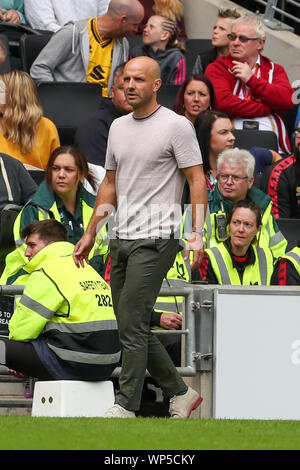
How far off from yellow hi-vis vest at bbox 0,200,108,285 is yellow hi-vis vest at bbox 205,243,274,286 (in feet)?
2.72

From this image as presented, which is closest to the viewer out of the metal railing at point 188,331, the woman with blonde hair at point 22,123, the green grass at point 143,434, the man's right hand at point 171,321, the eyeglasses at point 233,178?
the green grass at point 143,434

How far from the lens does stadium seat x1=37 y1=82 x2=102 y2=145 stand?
39.0ft

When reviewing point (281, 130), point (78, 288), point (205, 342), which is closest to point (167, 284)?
point (205, 342)

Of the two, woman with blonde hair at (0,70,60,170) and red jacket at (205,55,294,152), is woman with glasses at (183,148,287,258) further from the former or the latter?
red jacket at (205,55,294,152)

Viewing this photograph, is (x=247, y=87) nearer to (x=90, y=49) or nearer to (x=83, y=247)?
(x=90, y=49)

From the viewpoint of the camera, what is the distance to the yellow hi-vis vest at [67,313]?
7664 mm

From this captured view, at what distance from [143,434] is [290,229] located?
455 cm

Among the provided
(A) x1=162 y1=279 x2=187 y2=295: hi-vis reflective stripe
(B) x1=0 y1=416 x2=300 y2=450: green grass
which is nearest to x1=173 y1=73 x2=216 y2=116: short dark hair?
(A) x1=162 y1=279 x2=187 y2=295: hi-vis reflective stripe

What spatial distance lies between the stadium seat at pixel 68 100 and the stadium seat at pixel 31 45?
3.21 ft

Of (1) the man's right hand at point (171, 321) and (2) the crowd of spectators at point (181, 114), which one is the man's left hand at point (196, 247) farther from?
(1) the man's right hand at point (171, 321)

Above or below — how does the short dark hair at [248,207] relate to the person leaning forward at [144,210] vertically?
above

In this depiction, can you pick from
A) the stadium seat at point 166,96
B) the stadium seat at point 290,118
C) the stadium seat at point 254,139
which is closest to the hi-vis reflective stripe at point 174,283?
the stadium seat at point 254,139

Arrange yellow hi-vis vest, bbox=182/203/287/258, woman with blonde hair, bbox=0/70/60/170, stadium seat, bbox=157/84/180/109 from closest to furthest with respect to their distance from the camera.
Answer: yellow hi-vis vest, bbox=182/203/287/258
woman with blonde hair, bbox=0/70/60/170
stadium seat, bbox=157/84/180/109

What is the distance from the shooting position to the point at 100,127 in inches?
441
